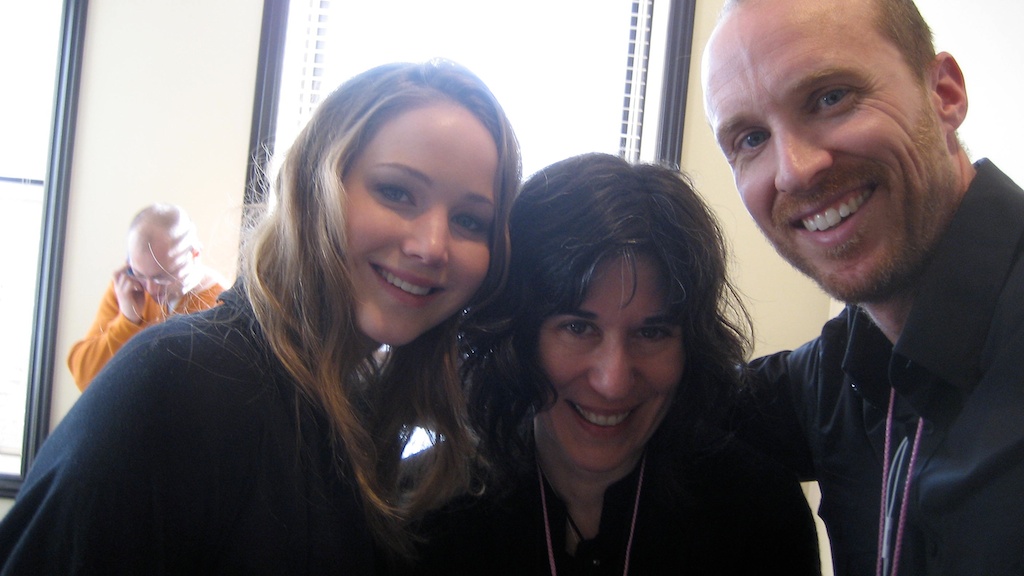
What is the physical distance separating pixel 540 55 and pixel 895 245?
224 centimetres

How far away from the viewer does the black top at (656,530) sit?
123 centimetres

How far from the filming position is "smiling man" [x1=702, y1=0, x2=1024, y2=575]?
2.78 feet

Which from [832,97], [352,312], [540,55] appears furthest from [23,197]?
[832,97]

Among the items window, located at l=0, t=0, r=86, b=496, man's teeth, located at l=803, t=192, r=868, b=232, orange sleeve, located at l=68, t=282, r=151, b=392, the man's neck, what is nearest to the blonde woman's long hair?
man's teeth, located at l=803, t=192, r=868, b=232

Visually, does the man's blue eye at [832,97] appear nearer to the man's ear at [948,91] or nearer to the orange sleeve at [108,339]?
the man's ear at [948,91]

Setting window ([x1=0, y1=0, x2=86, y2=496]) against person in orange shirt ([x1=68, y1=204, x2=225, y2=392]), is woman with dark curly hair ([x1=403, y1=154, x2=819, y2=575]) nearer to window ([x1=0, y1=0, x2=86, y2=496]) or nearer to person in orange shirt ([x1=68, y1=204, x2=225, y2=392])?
person in orange shirt ([x1=68, y1=204, x2=225, y2=392])

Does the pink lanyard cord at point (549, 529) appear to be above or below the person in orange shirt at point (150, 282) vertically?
below

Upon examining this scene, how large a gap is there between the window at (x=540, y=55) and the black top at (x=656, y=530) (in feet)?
5.91

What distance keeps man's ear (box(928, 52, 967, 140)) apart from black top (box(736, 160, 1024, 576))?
10 cm

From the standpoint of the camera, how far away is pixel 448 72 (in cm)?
116

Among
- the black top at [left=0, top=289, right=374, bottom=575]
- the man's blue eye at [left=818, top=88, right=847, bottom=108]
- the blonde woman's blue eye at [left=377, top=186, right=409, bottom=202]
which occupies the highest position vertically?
the man's blue eye at [left=818, top=88, right=847, bottom=108]

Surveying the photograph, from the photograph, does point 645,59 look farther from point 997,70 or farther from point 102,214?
point 102,214

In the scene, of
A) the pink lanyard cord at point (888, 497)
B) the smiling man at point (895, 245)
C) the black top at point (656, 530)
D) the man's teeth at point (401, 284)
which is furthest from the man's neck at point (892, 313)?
the man's teeth at point (401, 284)

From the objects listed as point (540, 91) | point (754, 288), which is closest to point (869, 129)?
point (754, 288)
